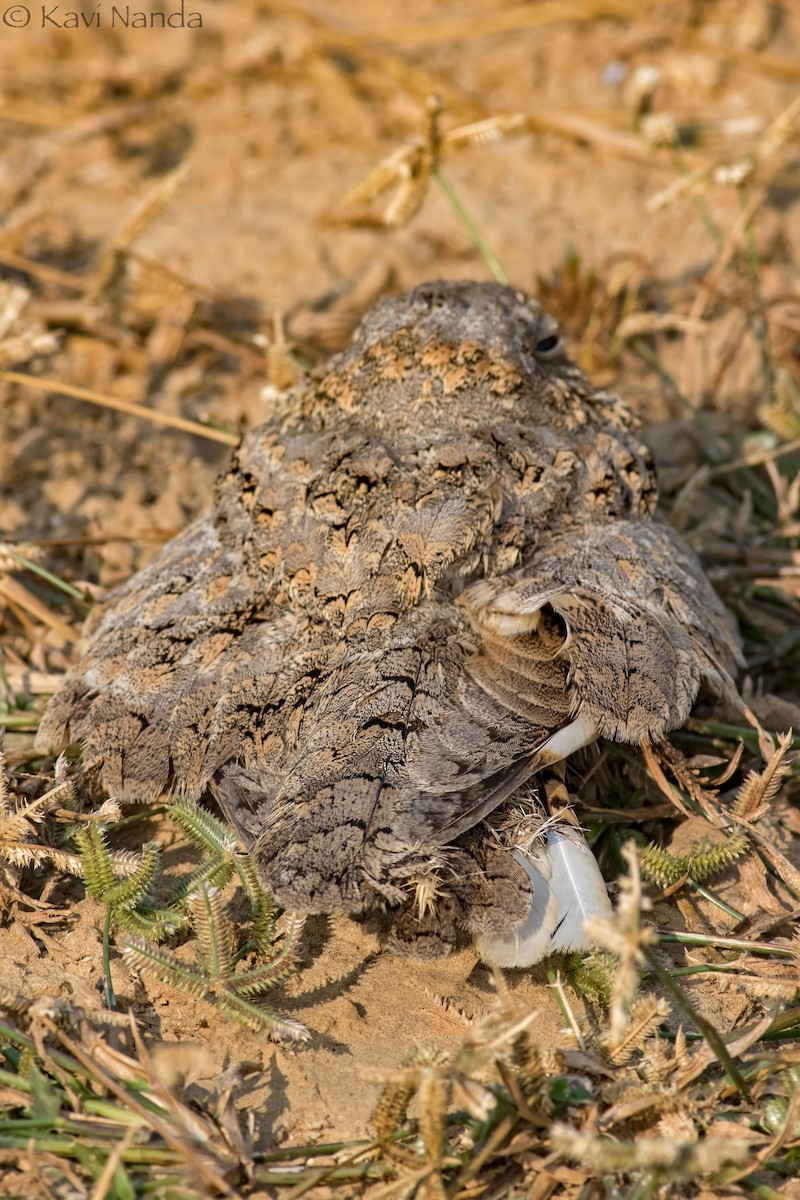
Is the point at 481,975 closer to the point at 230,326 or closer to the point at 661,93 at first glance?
the point at 230,326

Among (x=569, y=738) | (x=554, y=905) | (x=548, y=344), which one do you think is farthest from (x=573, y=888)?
(x=548, y=344)

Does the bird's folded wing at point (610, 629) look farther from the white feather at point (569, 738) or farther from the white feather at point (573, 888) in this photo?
the white feather at point (573, 888)

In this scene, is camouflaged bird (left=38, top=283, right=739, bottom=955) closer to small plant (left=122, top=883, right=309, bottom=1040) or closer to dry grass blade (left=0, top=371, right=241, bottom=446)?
small plant (left=122, top=883, right=309, bottom=1040)

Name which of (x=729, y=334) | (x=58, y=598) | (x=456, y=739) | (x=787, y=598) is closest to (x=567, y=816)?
(x=456, y=739)

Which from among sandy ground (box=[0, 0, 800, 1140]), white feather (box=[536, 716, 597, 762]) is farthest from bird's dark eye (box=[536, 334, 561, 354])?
white feather (box=[536, 716, 597, 762])

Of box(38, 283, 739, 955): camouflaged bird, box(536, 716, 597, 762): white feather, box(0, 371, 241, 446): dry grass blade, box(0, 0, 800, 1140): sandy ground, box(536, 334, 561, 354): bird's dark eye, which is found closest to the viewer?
box(38, 283, 739, 955): camouflaged bird

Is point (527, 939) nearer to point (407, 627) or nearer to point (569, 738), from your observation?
point (569, 738)
